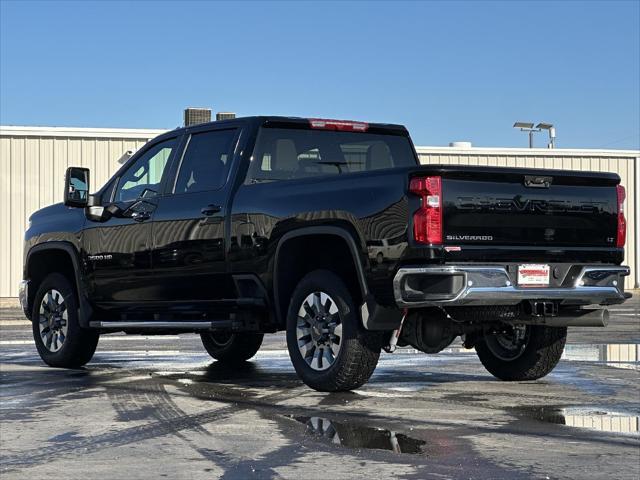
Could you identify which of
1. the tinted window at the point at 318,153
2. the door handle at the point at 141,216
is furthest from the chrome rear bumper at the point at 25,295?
the tinted window at the point at 318,153

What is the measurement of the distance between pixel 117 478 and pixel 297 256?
3.87 metres

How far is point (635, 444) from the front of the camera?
21.3 ft

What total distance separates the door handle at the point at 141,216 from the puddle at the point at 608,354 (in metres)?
4.57

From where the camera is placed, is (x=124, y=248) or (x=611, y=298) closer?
(x=611, y=298)

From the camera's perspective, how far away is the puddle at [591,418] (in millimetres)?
7105

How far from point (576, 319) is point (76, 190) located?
4.73m

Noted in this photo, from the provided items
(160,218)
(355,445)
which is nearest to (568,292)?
(355,445)

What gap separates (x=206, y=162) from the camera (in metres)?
9.99

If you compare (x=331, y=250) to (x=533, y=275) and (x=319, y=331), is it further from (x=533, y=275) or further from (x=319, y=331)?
(x=533, y=275)

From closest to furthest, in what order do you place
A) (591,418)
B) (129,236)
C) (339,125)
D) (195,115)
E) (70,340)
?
(591,418)
(339,125)
(129,236)
(70,340)
(195,115)

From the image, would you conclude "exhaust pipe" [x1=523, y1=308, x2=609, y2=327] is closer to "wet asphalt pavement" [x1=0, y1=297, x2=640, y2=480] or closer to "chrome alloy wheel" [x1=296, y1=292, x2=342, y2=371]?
"wet asphalt pavement" [x1=0, y1=297, x2=640, y2=480]

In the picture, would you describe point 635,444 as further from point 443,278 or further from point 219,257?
point 219,257

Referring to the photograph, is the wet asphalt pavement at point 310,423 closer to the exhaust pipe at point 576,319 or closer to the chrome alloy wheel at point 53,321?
the chrome alloy wheel at point 53,321

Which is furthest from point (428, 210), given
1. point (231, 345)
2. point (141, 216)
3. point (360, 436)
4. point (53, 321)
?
point (53, 321)
